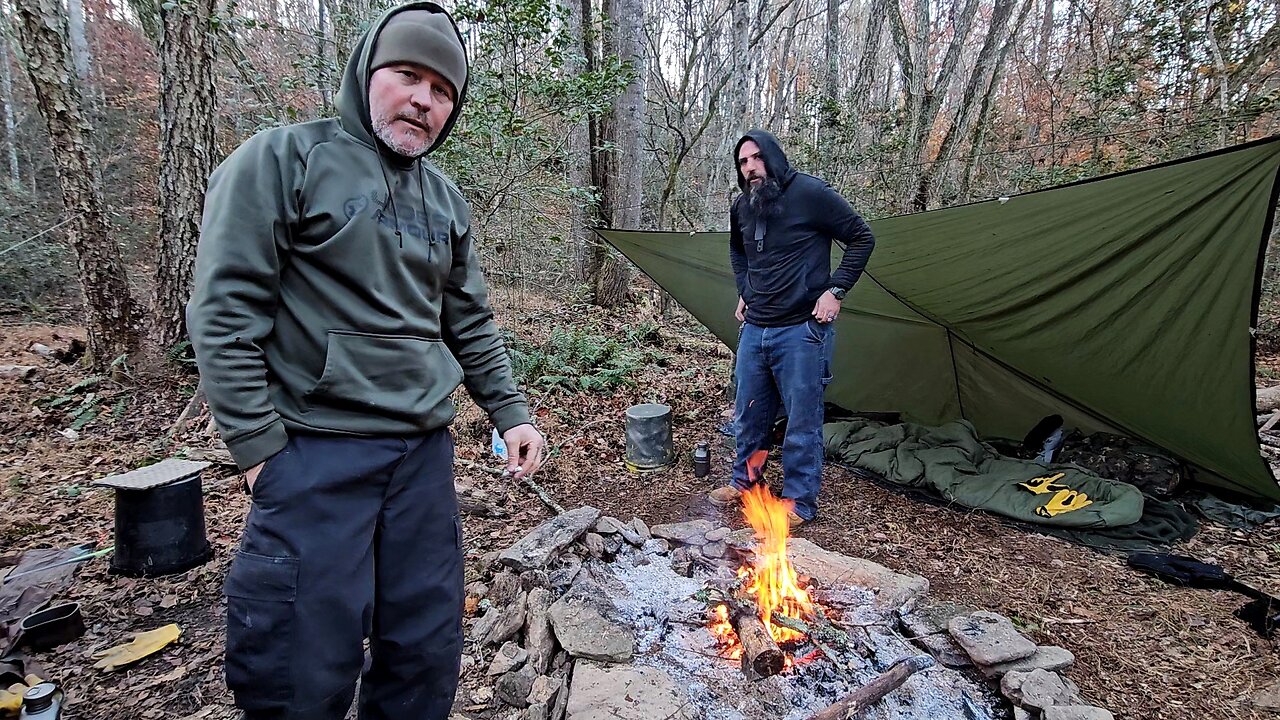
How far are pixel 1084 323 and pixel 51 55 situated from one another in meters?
5.46

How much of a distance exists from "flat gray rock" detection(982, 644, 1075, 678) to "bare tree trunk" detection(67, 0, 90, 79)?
10106 mm

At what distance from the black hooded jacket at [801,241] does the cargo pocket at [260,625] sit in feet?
6.35

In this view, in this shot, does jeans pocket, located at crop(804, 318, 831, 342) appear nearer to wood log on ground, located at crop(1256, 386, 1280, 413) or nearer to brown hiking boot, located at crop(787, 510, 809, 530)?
brown hiking boot, located at crop(787, 510, 809, 530)

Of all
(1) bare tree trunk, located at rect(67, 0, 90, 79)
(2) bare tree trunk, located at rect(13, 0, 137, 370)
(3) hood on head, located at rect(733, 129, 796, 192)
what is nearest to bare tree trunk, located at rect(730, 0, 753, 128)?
(3) hood on head, located at rect(733, 129, 796, 192)

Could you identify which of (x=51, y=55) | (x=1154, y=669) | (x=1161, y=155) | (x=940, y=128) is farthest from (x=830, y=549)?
(x=940, y=128)

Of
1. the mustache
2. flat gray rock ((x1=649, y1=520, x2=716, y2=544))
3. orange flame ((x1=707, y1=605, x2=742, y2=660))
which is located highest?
the mustache

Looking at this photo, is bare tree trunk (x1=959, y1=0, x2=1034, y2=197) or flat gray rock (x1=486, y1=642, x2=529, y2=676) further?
bare tree trunk (x1=959, y1=0, x2=1034, y2=197)

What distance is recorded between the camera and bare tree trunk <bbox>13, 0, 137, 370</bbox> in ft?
10.7

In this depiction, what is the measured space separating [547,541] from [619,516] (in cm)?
59

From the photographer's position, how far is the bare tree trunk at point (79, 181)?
3.25 meters

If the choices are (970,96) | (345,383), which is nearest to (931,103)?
(970,96)

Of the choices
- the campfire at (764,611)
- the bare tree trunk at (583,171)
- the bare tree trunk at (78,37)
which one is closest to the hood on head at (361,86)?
the campfire at (764,611)

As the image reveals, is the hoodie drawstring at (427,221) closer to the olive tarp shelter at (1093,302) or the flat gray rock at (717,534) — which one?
the flat gray rock at (717,534)

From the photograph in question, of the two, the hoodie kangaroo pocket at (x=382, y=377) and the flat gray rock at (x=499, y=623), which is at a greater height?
the hoodie kangaroo pocket at (x=382, y=377)
